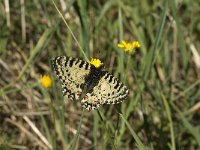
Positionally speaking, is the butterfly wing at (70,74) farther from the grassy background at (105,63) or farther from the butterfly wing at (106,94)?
the grassy background at (105,63)

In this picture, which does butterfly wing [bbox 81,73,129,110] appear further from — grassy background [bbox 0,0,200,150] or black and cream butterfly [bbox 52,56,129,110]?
grassy background [bbox 0,0,200,150]

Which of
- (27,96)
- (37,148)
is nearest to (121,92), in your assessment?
(37,148)

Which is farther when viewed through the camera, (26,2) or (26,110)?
(26,2)

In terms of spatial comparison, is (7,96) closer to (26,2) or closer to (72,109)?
(72,109)

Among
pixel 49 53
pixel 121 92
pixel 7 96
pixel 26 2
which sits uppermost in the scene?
pixel 26 2

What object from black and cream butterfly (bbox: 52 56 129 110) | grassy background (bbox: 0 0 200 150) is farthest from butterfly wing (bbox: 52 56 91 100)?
grassy background (bbox: 0 0 200 150)

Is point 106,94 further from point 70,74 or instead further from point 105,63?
point 105,63
